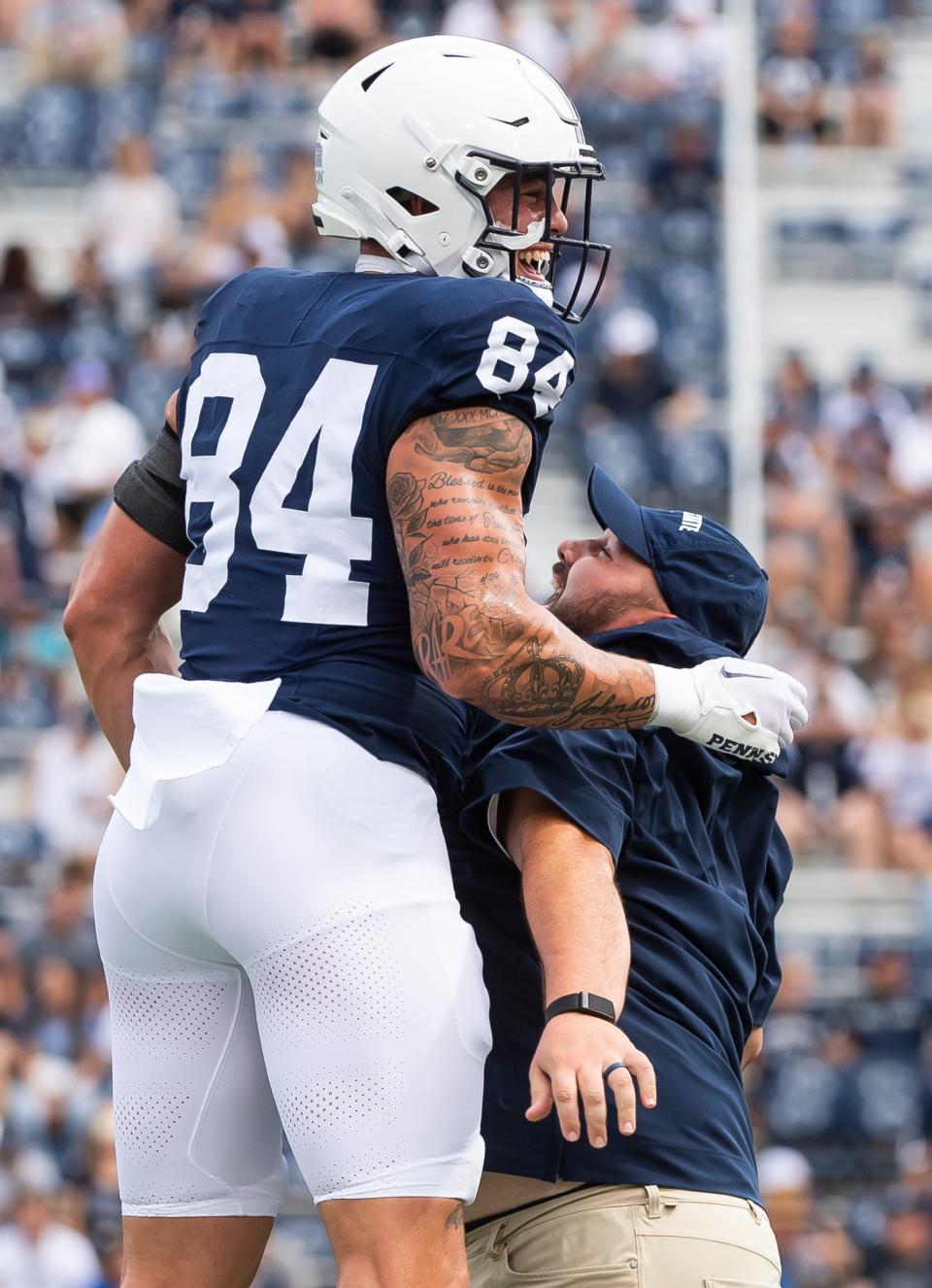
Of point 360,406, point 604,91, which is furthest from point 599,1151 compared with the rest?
point 604,91

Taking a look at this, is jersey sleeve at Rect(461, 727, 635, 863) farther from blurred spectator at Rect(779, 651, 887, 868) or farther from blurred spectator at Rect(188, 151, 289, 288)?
blurred spectator at Rect(188, 151, 289, 288)

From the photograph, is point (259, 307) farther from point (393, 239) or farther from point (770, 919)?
point (770, 919)

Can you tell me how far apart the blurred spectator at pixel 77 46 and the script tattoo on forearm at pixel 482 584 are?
11088 millimetres

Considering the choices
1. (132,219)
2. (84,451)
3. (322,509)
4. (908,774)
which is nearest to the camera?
(322,509)

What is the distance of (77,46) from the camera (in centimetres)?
1314

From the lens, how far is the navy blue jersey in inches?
110

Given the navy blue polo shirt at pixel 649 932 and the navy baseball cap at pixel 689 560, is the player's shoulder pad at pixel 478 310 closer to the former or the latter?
the navy baseball cap at pixel 689 560

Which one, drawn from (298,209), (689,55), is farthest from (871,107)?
(298,209)

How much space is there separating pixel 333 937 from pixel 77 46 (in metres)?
11.4

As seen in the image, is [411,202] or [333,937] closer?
[333,937]

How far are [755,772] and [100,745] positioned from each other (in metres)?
6.73

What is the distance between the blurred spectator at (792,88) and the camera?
44.5ft

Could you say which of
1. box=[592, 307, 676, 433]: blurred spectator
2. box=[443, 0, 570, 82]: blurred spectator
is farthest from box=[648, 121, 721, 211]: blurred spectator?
box=[592, 307, 676, 433]: blurred spectator

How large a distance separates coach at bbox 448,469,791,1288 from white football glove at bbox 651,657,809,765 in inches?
5.9
